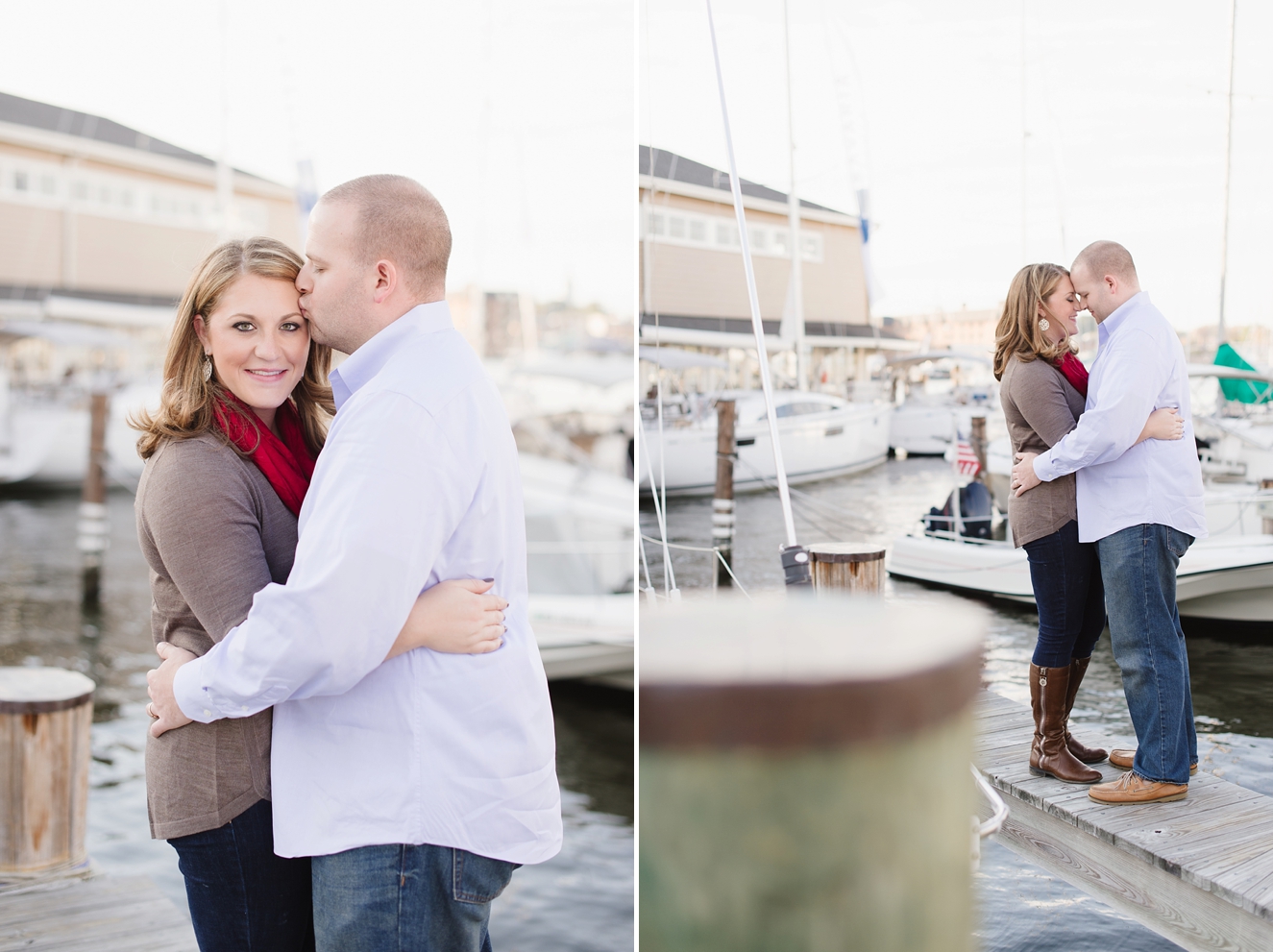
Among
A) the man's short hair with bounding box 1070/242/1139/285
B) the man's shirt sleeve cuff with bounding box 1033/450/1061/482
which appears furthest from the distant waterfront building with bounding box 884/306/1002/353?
the man's shirt sleeve cuff with bounding box 1033/450/1061/482

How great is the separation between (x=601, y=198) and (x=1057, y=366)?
13180mm

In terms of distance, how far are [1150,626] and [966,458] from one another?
1.85 metres

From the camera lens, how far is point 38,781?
9.07 ft

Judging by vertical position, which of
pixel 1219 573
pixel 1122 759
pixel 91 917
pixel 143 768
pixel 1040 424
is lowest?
pixel 143 768

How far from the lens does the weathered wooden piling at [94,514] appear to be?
1010 cm

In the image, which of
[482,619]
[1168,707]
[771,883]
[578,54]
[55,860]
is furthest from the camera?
[578,54]

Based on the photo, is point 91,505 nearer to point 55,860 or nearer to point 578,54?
point 578,54

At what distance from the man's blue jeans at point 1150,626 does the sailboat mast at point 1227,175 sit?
1671mm

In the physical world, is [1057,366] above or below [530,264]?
below

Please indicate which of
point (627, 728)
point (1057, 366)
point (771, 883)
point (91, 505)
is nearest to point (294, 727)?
point (771, 883)

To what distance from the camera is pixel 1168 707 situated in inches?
87.5

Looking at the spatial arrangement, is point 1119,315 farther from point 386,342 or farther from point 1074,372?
point 386,342

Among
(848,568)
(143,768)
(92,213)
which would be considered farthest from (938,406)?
(92,213)

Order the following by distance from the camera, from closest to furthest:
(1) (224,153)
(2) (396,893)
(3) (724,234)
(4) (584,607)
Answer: (2) (396,893) → (3) (724,234) → (4) (584,607) → (1) (224,153)
